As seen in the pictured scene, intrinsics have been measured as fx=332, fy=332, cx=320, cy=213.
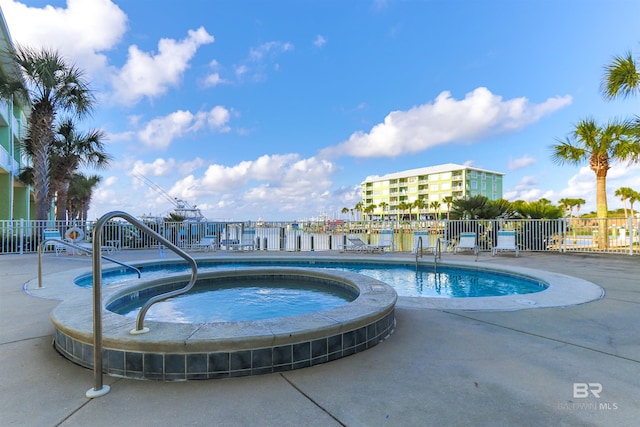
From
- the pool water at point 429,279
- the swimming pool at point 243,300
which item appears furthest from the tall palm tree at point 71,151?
the swimming pool at point 243,300

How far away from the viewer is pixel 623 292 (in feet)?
16.3

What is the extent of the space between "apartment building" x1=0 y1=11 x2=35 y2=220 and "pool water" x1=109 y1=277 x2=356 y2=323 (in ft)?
43.9

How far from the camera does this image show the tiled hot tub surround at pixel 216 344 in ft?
7.36

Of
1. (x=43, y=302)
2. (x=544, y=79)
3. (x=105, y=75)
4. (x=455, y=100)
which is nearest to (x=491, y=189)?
(x=455, y=100)

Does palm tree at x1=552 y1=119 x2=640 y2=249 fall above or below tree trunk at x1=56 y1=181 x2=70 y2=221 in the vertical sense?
above

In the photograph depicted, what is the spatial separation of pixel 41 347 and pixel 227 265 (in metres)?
7.09

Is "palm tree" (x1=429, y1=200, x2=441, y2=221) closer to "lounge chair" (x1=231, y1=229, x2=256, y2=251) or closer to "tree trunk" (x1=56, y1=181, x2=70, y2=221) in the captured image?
"lounge chair" (x1=231, y1=229, x2=256, y2=251)

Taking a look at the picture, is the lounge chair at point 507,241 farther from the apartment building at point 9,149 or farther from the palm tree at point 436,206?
the palm tree at point 436,206

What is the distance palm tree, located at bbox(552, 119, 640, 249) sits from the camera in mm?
12422

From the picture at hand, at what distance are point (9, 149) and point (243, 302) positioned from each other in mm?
20387

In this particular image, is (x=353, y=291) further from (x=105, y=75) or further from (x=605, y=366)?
(x=105, y=75)

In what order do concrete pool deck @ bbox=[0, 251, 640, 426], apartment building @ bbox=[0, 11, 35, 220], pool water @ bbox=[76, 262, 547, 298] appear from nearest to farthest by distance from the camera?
concrete pool deck @ bbox=[0, 251, 640, 426]
pool water @ bbox=[76, 262, 547, 298]
apartment building @ bbox=[0, 11, 35, 220]

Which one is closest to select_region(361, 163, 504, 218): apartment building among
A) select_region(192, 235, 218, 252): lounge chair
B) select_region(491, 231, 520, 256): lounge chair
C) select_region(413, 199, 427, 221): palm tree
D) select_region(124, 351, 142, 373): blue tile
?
select_region(413, 199, 427, 221): palm tree

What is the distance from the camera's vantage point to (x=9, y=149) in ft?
57.9
